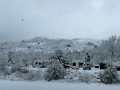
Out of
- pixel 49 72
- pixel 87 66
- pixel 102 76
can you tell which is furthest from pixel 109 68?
pixel 87 66

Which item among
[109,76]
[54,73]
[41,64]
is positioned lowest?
[41,64]

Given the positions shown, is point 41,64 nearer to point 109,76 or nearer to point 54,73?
point 54,73

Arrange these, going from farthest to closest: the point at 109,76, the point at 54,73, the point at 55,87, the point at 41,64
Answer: the point at 41,64 → the point at 54,73 → the point at 109,76 → the point at 55,87

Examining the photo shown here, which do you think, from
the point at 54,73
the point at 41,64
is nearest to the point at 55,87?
the point at 54,73

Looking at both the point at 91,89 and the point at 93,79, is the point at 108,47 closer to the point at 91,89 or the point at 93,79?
the point at 93,79

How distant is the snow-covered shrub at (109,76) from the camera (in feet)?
72.3

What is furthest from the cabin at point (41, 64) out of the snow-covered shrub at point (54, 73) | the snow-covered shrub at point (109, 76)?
the snow-covered shrub at point (109, 76)

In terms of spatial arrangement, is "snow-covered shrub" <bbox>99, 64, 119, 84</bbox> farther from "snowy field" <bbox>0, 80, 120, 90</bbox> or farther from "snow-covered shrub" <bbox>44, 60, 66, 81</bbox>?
"snow-covered shrub" <bbox>44, 60, 66, 81</bbox>

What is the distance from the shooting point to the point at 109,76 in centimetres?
2223

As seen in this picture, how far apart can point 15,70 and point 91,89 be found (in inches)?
743

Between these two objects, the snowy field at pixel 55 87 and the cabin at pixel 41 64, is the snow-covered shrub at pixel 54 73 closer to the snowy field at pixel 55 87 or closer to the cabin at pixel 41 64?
the snowy field at pixel 55 87

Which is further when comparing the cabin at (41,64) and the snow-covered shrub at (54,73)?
the cabin at (41,64)

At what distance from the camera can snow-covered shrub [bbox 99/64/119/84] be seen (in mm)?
22031

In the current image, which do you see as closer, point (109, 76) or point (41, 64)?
point (109, 76)
